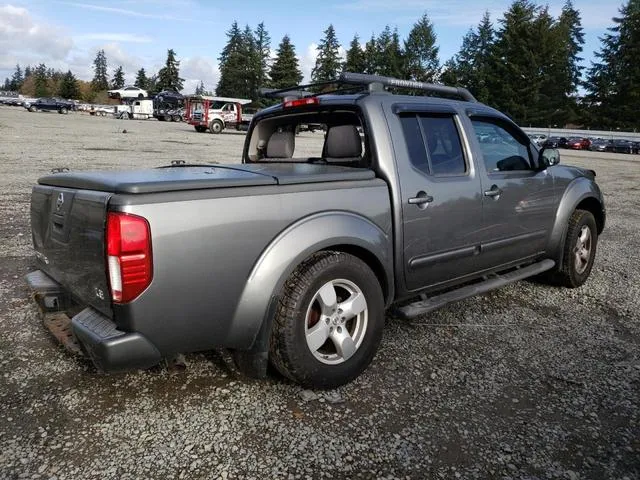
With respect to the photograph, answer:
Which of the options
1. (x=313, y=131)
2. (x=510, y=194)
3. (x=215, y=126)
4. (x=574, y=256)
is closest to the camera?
(x=510, y=194)

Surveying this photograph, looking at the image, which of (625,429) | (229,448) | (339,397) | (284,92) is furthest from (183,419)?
(284,92)

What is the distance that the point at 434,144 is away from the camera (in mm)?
3617

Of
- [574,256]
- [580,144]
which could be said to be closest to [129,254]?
[574,256]

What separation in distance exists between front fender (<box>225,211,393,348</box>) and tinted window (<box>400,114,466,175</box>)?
0.81 m

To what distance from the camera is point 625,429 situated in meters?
2.66

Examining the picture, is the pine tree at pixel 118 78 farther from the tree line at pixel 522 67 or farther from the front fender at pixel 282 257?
the front fender at pixel 282 257

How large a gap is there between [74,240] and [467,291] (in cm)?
266

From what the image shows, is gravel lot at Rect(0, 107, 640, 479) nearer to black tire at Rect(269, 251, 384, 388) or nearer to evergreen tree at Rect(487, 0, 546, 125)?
black tire at Rect(269, 251, 384, 388)

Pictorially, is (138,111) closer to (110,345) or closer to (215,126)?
(215,126)

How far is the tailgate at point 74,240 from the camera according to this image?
239cm

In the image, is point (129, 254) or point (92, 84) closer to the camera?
point (129, 254)

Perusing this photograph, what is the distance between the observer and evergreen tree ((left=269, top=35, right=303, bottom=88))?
8956 cm

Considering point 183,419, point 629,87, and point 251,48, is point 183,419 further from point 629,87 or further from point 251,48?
point 251,48

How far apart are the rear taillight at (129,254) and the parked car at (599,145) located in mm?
49689
